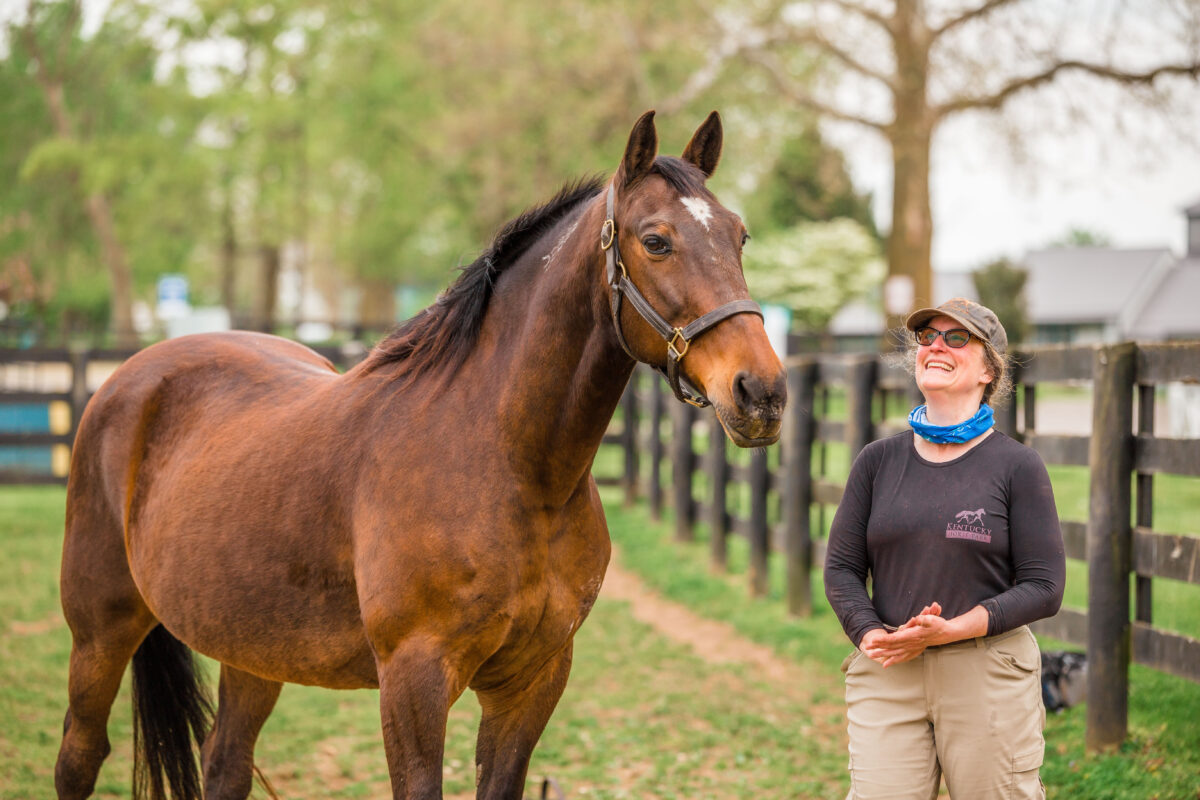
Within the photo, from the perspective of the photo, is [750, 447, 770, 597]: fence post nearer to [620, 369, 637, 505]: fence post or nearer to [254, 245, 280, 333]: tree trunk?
[620, 369, 637, 505]: fence post

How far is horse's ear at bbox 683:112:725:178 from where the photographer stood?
2.68 metres

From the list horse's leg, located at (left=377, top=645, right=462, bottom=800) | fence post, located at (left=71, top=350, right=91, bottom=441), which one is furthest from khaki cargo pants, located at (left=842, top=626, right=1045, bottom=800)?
fence post, located at (left=71, top=350, right=91, bottom=441)

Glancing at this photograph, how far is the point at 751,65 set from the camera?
661 inches

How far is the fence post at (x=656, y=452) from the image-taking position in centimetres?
1047

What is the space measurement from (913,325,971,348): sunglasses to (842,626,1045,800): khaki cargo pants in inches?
27.5

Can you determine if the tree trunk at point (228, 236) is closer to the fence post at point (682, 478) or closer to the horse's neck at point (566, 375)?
A: the fence post at point (682, 478)

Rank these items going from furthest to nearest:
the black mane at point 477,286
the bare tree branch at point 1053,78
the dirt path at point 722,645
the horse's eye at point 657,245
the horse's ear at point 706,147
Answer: the bare tree branch at point 1053,78 → the dirt path at point 722,645 → the black mane at point 477,286 → the horse's ear at point 706,147 → the horse's eye at point 657,245

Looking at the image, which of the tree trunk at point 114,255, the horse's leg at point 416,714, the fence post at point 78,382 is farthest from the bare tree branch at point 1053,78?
the tree trunk at point 114,255

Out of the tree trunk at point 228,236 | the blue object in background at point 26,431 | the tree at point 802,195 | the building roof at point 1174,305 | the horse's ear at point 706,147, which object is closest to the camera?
the horse's ear at point 706,147

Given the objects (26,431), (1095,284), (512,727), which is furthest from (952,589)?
(1095,284)

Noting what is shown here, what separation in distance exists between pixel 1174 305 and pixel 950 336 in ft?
177

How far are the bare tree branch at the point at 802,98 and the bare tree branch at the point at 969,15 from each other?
1560 millimetres

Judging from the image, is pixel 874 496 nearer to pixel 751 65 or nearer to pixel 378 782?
pixel 378 782

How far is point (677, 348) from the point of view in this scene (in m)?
2.36
